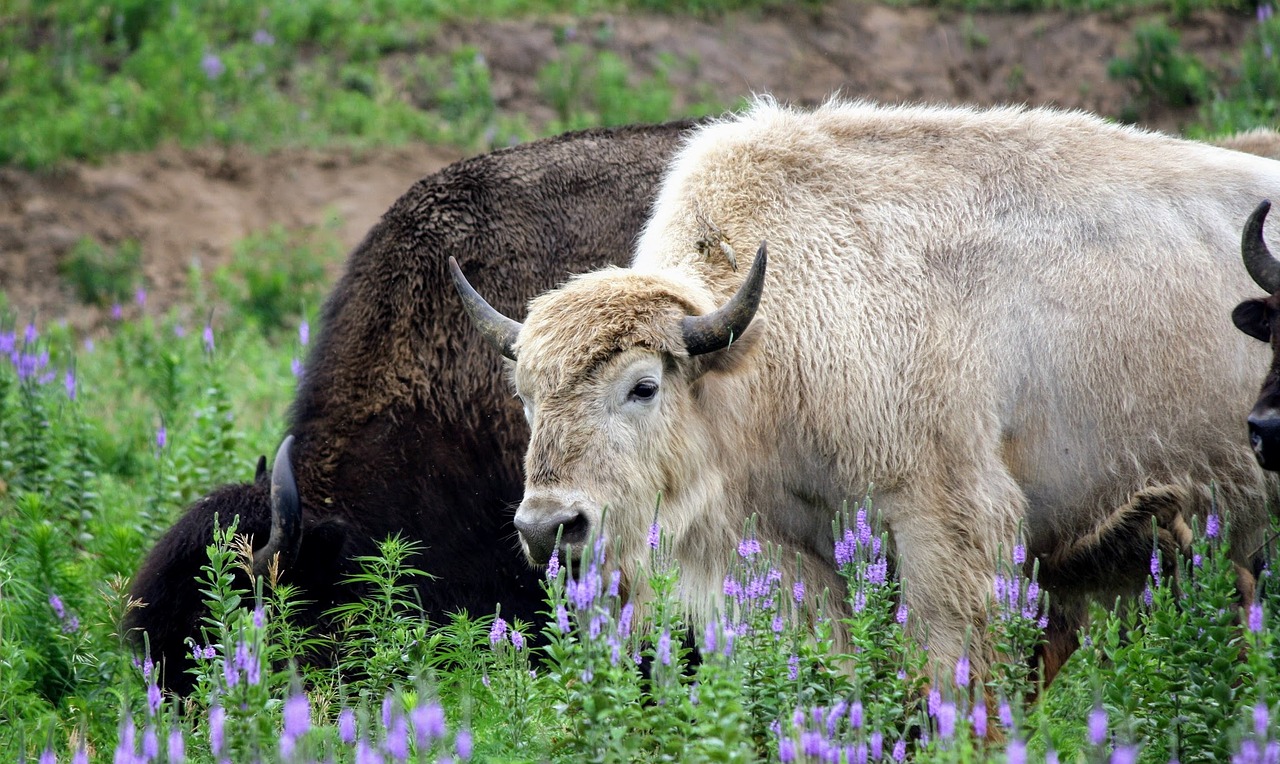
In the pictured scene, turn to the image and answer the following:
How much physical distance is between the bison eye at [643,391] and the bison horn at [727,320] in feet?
0.65

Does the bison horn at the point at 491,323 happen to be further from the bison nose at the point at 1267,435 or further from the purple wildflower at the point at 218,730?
the bison nose at the point at 1267,435

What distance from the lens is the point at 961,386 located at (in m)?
5.23

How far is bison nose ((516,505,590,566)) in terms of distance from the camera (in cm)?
465

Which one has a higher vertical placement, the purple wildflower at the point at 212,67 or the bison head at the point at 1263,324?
the purple wildflower at the point at 212,67

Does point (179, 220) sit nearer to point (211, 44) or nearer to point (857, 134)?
point (211, 44)

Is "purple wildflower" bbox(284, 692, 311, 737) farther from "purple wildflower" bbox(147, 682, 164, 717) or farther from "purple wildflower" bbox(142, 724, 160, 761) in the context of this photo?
"purple wildflower" bbox(147, 682, 164, 717)

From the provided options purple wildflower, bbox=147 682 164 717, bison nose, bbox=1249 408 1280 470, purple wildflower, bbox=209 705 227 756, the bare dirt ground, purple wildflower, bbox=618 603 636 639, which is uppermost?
the bare dirt ground

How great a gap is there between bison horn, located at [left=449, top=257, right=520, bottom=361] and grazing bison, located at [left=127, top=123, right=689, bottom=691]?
1163 millimetres

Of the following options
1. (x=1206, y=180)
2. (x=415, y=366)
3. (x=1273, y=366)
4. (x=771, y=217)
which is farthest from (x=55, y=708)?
(x=1206, y=180)

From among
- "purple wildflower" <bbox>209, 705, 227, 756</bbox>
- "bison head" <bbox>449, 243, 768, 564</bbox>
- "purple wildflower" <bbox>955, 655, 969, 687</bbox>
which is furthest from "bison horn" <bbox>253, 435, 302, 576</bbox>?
"purple wildflower" <bbox>955, 655, 969, 687</bbox>

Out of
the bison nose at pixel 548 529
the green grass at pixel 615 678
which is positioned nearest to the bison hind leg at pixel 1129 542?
the green grass at pixel 615 678

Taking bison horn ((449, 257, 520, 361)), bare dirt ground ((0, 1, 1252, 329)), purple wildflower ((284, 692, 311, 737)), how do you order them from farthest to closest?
bare dirt ground ((0, 1, 1252, 329)) < bison horn ((449, 257, 520, 361)) < purple wildflower ((284, 692, 311, 737))

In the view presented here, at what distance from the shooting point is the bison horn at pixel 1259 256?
496 centimetres

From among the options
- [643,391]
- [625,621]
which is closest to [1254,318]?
[643,391]
